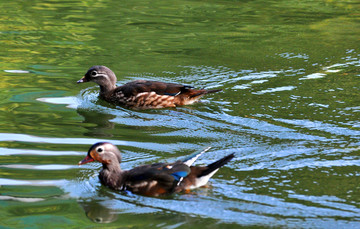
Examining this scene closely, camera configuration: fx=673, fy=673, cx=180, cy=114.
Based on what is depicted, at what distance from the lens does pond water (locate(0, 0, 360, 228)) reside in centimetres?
751

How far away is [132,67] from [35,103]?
2.96 m

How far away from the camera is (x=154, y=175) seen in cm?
785

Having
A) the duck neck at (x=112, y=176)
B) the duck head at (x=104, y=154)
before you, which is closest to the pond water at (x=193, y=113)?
the duck neck at (x=112, y=176)

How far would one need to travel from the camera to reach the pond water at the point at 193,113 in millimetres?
7512

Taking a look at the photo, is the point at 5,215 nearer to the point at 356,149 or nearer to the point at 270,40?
the point at 356,149

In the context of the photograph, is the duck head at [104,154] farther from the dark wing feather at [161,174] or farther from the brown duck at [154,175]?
the dark wing feather at [161,174]

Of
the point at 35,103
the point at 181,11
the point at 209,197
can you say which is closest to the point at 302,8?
the point at 181,11

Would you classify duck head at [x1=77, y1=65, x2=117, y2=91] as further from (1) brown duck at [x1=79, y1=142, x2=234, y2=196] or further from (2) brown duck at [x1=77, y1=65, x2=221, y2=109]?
(1) brown duck at [x1=79, y1=142, x2=234, y2=196]

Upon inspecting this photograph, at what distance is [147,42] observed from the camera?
1655 centimetres

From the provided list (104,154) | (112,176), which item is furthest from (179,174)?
(104,154)

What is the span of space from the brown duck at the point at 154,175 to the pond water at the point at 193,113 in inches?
5.4

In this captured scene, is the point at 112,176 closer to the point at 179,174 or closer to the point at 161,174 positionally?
the point at 161,174

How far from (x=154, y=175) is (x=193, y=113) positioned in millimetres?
3629

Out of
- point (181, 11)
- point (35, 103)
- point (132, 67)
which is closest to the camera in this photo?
point (35, 103)
